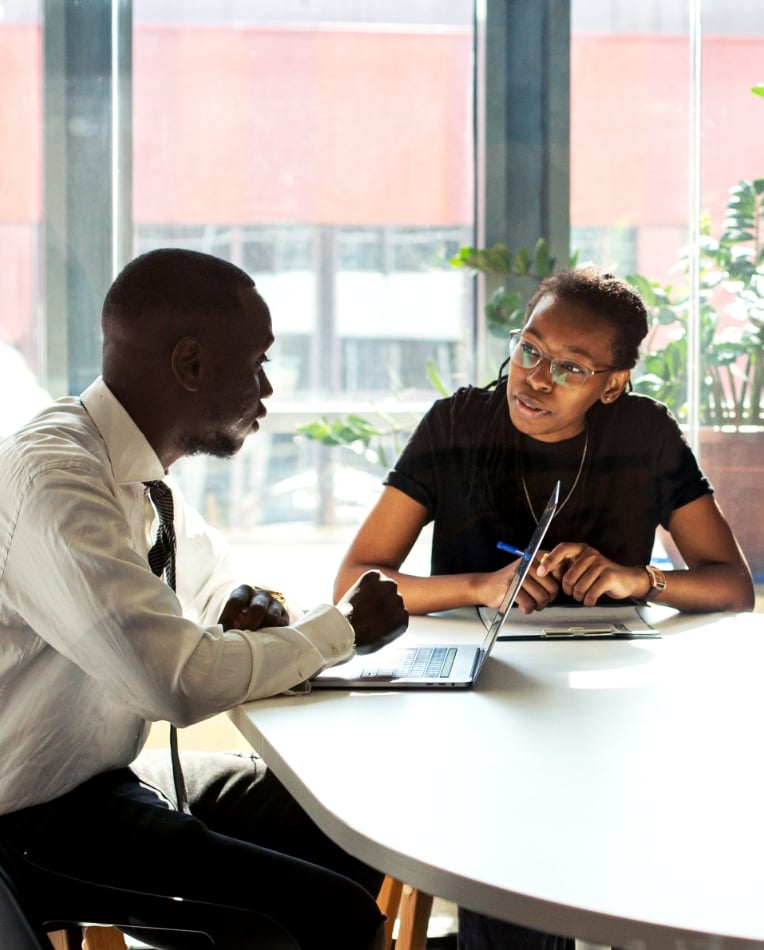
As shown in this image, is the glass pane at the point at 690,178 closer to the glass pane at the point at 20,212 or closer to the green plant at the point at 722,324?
the green plant at the point at 722,324

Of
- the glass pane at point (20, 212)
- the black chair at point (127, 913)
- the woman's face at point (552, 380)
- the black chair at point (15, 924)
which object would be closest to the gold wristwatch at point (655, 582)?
the woman's face at point (552, 380)

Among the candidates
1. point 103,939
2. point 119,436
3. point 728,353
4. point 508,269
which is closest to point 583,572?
point 119,436

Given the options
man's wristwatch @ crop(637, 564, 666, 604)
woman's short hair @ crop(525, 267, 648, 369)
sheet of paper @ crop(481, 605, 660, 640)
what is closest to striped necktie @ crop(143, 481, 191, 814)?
sheet of paper @ crop(481, 605, 660, 640)

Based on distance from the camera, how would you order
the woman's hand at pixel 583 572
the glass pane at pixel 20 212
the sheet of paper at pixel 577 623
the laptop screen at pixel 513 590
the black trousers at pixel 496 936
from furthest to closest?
the glass pane at pixel 20 212, the woman's hand at pixel 583 572, the sheet of paper at pixel 577 623, the laptop screen at pixel 513 590, the black trousers at pixel 496 936

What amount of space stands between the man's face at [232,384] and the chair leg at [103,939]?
0.72 meters

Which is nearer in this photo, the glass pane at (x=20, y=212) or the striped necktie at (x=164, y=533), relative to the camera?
the striped necktie at (x=164, y=533)

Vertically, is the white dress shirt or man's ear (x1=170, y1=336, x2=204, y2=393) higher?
man's ear (x1=170, y1=336, x2=204, y2=393)

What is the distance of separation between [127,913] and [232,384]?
668mm

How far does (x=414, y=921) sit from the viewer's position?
184 cm

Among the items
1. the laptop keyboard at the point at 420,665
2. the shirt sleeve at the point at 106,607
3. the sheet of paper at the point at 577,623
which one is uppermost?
the shirt sleeve at the point at 106,607

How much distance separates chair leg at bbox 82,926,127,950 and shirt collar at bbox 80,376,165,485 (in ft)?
2.28

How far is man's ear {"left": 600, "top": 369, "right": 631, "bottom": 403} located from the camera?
2.27 metres

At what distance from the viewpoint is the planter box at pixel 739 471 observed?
3.32 meters

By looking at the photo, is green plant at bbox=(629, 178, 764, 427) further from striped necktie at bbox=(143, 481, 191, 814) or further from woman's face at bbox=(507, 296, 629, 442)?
striped necktie at bbox=(143, 481, 191, 814)
